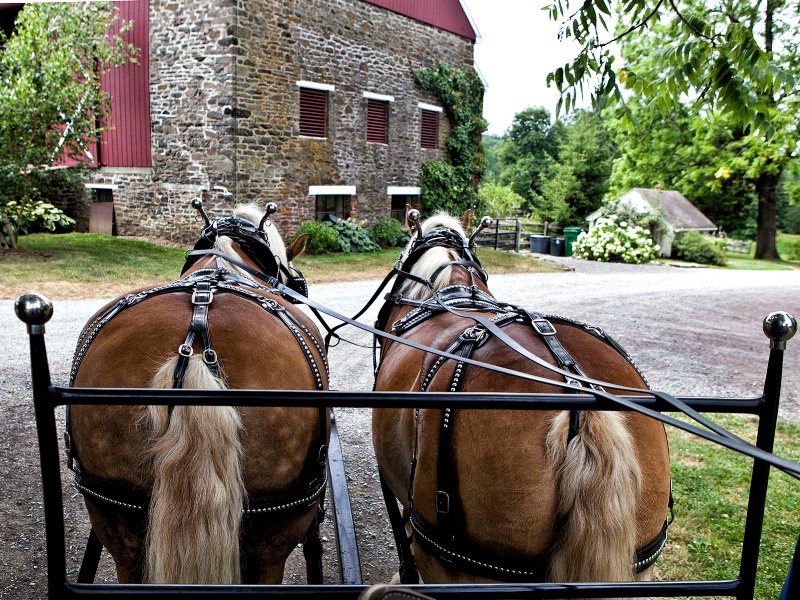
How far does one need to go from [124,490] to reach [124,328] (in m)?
0.60

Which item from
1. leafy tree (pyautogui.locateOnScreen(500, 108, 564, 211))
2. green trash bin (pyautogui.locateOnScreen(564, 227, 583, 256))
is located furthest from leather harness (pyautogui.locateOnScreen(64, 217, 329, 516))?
leafy tree (pyautogui.locateOnScreen(500, 108, 564, 211))

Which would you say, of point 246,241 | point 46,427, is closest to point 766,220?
point 246,241

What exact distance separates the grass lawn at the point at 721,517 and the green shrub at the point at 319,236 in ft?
40.6

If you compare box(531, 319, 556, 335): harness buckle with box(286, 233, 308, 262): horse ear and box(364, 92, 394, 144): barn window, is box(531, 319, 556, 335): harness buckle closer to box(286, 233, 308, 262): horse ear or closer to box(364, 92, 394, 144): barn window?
box(286, 233, 308, 262): horse ear

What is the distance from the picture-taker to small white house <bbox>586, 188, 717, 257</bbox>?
26234mm

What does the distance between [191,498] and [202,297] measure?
80cm

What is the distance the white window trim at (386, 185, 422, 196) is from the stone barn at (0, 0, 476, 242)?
0.04m

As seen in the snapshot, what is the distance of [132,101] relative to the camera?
54.3 ft

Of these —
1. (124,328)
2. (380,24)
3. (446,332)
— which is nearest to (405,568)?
(446,332)

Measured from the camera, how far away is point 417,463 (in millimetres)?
2234

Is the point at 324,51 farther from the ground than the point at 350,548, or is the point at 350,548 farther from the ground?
the point at 324,51

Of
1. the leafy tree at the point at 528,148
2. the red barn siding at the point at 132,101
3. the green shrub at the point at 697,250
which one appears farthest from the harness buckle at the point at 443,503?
the leafy tree at the point at 528,148

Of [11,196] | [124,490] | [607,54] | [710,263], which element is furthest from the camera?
[710,263]

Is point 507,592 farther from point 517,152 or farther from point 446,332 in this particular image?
point 517,152
